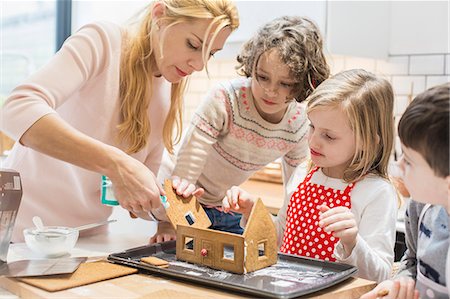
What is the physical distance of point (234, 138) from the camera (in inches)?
79.9

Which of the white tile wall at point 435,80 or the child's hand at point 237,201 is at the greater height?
the white tile wall at point 435,80

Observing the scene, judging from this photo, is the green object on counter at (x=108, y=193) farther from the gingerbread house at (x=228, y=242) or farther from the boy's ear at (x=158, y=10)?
the boy's ear at (x=158, y=10)

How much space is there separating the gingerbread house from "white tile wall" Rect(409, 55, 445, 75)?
1.69 meters

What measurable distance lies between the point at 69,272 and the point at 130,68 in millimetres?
664

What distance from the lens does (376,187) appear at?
1.60m

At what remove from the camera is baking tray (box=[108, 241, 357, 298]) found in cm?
126

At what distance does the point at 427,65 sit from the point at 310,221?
1.54 meters

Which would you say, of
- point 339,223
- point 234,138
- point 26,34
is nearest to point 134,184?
point 339,223

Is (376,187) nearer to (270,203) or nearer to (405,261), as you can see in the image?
(405,261)

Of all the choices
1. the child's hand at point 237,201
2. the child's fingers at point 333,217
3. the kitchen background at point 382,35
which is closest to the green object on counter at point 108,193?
the child's hand at point 237,201

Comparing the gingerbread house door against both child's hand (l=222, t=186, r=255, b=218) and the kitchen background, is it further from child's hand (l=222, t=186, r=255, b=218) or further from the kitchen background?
the kitchen background

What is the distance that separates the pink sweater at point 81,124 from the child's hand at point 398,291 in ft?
2.88

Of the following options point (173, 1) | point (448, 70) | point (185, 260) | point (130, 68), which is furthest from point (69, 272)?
point (448, 70)

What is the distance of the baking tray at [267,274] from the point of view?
1.26 m
